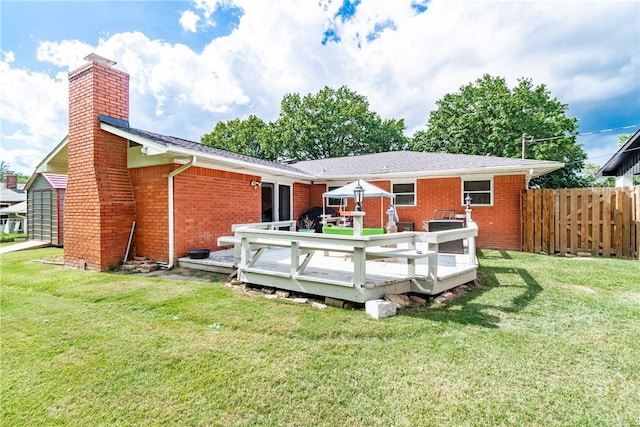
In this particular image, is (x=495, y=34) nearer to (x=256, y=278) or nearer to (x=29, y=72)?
(x=256, y=278)

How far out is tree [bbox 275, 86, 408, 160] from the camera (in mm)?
28625

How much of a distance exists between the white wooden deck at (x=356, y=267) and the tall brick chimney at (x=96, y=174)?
3.38 m

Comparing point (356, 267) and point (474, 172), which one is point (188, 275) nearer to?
point (356, 267)

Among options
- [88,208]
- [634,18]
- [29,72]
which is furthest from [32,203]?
[634,18]

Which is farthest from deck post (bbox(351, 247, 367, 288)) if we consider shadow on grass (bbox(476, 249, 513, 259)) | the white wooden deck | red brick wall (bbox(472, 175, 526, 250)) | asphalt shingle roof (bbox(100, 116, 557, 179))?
red brick wall (bbox(472, 175, 526, 250))

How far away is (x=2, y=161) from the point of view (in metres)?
56.7

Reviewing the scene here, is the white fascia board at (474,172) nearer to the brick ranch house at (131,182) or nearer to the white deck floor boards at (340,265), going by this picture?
Result: the brick ranch house at (131,182)

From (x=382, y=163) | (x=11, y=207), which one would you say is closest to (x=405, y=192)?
(x=382, y=163)

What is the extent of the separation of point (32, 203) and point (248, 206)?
1230 centimetres

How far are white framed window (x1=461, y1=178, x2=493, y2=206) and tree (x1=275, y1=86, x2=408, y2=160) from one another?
18.9 metres

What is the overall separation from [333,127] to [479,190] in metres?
21.0

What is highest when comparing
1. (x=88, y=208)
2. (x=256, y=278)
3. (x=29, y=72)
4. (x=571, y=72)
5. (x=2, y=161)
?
(x=2, y=161)

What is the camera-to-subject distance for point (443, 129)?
1025 inches

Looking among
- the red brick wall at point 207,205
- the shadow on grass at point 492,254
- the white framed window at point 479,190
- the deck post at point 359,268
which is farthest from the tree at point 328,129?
the deck post at point 359,268
